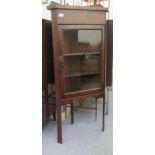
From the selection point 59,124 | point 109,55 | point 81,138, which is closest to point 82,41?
point 109,55

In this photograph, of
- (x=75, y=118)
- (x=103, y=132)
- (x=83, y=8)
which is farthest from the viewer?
(x=75, y=118)

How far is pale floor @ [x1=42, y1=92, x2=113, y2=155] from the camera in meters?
1.96

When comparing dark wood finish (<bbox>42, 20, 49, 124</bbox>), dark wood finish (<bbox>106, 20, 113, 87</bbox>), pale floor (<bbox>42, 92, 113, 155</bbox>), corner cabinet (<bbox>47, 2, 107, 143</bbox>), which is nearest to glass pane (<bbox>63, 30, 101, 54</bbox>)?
corner cabinet (<bbox>47, 2, 107, 143</bbox>)

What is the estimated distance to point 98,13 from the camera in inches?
80.1

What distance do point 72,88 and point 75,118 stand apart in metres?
0.72

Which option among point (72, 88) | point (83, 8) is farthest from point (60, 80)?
point (83, 8)

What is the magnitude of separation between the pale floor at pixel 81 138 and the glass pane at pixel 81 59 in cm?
52

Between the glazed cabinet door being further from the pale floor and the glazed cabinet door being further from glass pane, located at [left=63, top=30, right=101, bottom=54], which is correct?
the pale floor

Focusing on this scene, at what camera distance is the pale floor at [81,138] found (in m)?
1.96

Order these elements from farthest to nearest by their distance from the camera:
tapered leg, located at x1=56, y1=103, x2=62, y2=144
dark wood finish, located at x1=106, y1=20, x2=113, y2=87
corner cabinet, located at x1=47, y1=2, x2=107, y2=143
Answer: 1. dark wood finish, located at x1=106, y1=20, x2=113, y2=87
2. tapered leg, located at x1=56, y1=103, x2=62, y2=144
3. corner cabinet, located at x1=47, y1=2, x2=107, y2=143

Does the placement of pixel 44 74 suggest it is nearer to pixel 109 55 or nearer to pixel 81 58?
pixel 81 58

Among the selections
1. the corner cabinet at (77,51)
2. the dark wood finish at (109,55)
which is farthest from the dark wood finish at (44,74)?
the dark wood finish at (109,55)

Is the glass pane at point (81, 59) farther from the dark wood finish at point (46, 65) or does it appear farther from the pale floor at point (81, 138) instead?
the pale floor at point (81, 138)
